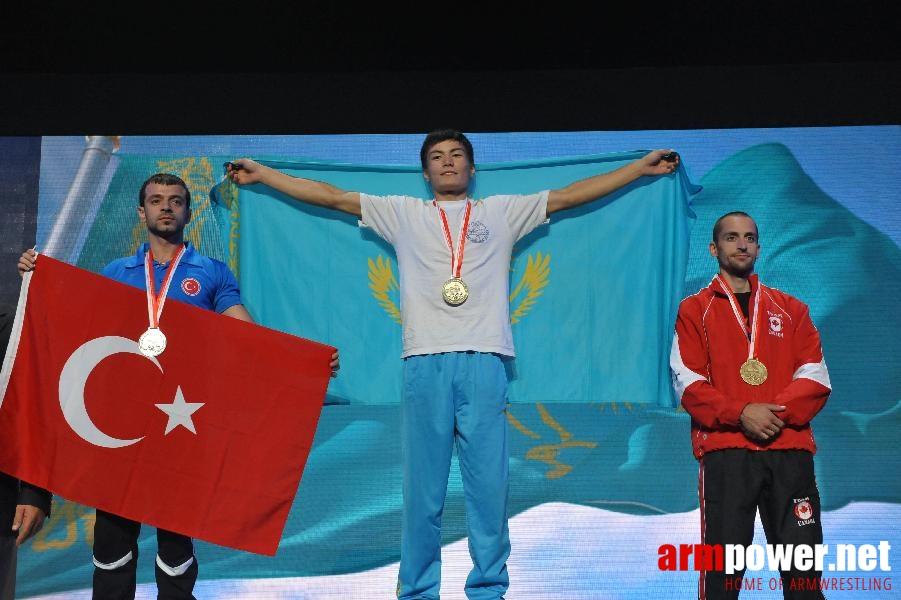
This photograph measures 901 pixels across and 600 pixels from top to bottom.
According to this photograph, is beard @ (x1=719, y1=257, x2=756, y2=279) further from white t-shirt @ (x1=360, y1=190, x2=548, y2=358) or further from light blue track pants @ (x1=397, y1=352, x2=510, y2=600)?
light blue track pants @ (x1=397, y1=352, x2=510, y2=600)

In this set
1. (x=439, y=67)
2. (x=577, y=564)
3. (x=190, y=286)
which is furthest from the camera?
(x=439, y=67)

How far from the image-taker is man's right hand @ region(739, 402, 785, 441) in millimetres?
2988

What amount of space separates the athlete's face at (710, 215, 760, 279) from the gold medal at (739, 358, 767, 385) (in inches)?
13.1

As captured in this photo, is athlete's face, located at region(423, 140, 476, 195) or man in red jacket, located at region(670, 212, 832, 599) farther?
athlete's face, located at region(423, 140, 476, 195)

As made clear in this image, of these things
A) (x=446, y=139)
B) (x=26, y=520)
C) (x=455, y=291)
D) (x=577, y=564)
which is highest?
(x=446, y=139)

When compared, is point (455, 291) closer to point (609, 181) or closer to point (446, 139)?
point (446, 139)

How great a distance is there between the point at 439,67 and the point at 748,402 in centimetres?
186

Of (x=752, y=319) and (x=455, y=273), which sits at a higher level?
(x=455, y=273)

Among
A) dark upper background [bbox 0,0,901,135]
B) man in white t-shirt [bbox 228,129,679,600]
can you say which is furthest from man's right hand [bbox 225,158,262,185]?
dark upper background [bbox 0,0,901,135]

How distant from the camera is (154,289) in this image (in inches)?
124

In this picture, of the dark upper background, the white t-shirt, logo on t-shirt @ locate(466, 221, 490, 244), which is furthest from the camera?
the dark upper background

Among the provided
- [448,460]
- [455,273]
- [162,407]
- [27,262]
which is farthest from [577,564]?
[27,262]

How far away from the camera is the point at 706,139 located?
4023 millimetres

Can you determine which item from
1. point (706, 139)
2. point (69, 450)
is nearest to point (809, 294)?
point (706, 139)
